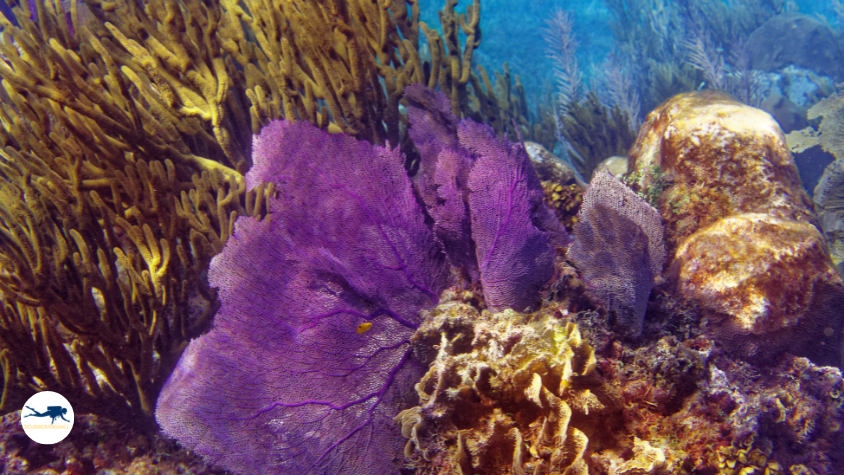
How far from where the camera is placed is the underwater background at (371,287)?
5.14 feet

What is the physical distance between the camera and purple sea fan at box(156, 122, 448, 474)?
2.05 m

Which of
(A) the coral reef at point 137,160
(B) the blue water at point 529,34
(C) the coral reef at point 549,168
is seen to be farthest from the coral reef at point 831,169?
(B) the blue water at point 529,34

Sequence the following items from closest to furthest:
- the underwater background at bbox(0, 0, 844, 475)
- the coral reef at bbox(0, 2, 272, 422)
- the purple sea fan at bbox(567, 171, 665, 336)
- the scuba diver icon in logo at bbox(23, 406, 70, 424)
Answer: the underwater background at bbox(0, 0, 844, 475) < the purple sea fan at bbox(567, 171, 665, 336) < the coral reef at bbox(0, 2, 272, 422) < the scuba diver icon in logo at bbox(23, 406, 70, 424)

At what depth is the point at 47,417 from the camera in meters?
2.35

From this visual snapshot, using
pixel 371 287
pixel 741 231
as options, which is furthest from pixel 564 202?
pixel 371 287

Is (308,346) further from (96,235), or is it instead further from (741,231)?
(741,231)

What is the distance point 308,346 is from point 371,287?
18.1 inches

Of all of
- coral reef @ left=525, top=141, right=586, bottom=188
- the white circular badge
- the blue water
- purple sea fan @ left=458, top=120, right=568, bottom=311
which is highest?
the blue water

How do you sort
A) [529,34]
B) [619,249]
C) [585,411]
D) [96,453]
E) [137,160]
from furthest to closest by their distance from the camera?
[529,34] → [137,160] → [96,453] → [619,249] → [585,411]

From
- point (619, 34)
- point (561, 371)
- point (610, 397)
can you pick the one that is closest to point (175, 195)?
point (561, 371)

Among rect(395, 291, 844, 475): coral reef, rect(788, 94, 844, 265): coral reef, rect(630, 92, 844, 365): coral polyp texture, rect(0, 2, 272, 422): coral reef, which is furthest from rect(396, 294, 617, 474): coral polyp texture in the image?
rect(788, 94, 844, 265): coral reef

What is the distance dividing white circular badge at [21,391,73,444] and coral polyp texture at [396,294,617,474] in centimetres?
224

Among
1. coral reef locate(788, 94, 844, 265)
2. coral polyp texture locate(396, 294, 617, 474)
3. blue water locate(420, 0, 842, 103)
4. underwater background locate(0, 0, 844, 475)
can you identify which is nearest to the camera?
coral polyp texture locate(396, 294, 617, 474)

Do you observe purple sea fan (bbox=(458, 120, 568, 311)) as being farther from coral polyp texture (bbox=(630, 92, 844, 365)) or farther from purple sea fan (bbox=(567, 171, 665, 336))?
coral polyp texture (bbox=(630, 92, 844, 365))
